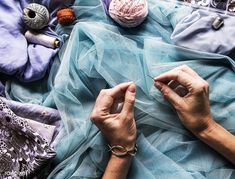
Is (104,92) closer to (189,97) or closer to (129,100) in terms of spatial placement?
(129,100)

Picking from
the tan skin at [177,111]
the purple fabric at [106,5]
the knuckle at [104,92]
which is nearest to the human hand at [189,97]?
the tan skin at [177,111]

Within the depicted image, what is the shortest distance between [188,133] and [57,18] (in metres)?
0.44

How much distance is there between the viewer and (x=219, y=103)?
909 millimetres

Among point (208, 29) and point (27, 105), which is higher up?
point (208, 29)

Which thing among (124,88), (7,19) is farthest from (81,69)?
(7,19)

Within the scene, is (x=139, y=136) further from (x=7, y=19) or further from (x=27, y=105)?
(x=7, y=19)

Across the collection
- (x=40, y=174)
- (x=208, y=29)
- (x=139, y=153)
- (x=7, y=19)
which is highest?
(x=208, y=29)

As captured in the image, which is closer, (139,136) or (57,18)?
(139,136)

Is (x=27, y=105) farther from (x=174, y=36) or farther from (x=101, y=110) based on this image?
(x=174, y=36)

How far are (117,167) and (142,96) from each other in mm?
176

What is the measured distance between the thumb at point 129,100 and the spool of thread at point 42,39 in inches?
9.6

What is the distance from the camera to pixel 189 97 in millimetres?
873

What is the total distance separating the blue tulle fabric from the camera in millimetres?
900

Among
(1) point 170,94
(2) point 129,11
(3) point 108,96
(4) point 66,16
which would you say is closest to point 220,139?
(1) point 170,94
